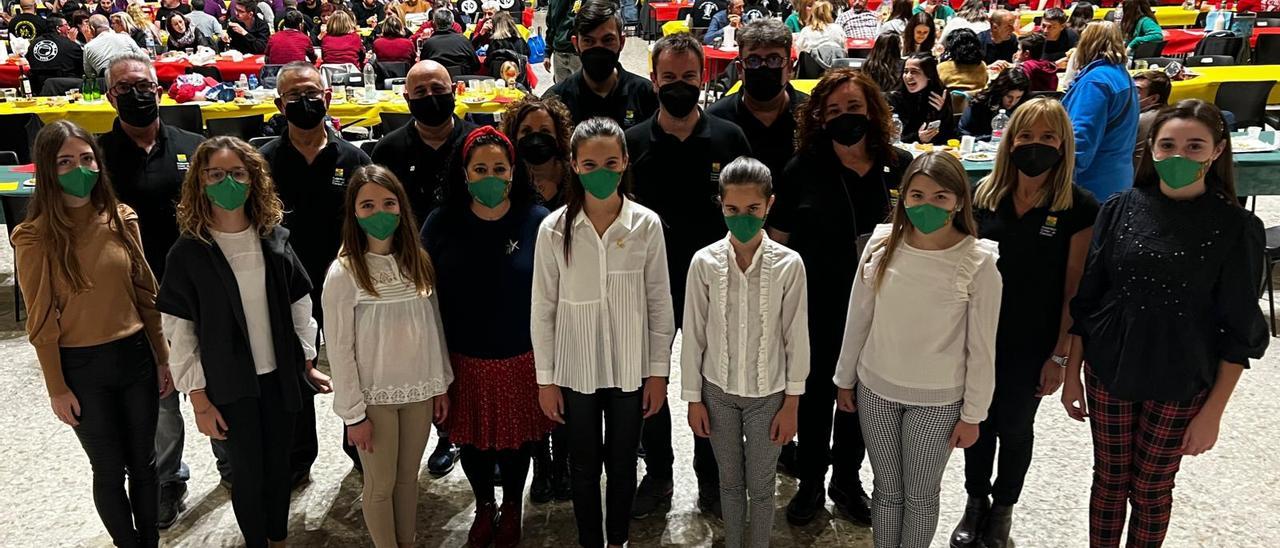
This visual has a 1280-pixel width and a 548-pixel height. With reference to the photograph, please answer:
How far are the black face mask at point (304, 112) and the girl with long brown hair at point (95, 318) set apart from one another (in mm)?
764

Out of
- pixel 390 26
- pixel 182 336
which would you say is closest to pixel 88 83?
pixel 390 26

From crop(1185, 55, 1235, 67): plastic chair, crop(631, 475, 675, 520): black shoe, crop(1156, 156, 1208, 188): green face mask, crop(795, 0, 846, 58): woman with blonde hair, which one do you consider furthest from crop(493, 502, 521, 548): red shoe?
crop(1185, 55, 1235, 67): plastic chair

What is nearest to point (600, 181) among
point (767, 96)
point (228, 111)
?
point (767, 96)

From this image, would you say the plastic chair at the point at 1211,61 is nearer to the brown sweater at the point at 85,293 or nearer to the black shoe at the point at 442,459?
the black shoe at the point at 442,459

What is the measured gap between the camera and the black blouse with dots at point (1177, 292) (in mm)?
2633

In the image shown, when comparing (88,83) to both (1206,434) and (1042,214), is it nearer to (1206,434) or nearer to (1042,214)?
(1042,214)

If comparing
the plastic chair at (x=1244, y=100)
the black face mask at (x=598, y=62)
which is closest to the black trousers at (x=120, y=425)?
the black face mask at (x=598, y=62)

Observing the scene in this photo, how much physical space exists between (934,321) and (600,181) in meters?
1.04

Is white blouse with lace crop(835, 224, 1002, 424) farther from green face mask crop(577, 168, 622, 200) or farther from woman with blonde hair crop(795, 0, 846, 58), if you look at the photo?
woman with blonde hair crop(795, 0, 846, 58)

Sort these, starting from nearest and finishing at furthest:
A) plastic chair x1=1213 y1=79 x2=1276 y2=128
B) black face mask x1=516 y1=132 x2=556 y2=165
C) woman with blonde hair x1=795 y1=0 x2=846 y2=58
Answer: black face mask x1=516 y1=132 x2=556 y2=165, plastic chair x1=1213 y1=79 x2=1276 y2=128, woman with blonde hair x1=795 y1=0 x2=846 y2=58

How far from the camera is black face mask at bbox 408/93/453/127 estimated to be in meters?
3.71

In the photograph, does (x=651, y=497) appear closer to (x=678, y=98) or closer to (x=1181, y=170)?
(x=678, y=98)

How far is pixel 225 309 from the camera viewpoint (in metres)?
2.89

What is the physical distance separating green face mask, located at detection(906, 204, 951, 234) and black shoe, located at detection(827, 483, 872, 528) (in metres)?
1.24
